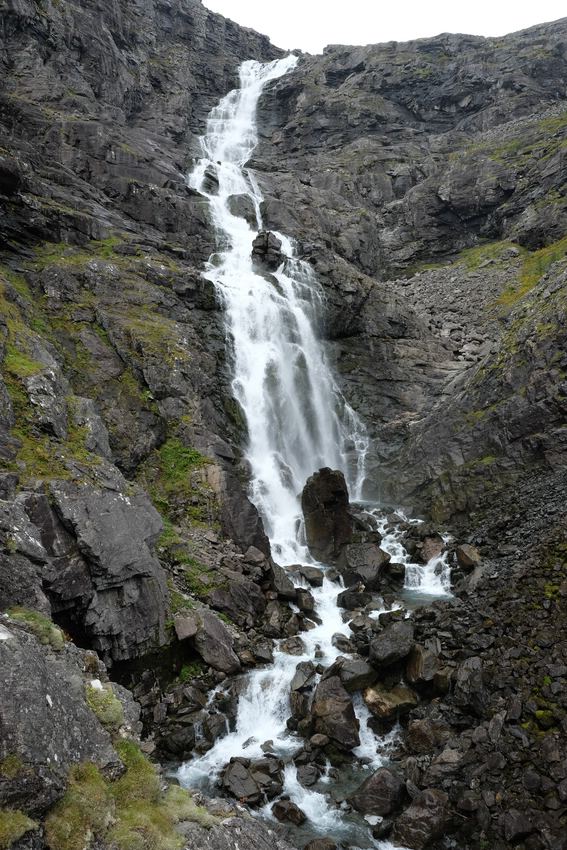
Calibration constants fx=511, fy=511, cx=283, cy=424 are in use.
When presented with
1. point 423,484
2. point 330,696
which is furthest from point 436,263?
point 330,696

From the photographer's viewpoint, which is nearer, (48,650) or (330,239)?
(48,650)

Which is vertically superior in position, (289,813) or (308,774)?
(308,774)

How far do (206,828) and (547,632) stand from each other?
10.9 meters

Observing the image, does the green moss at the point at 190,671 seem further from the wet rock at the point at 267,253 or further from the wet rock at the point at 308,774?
the wet rock at the point at 267,253

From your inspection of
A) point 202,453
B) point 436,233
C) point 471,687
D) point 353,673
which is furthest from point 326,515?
point 436,233

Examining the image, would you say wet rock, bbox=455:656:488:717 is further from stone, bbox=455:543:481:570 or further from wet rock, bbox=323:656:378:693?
stone, bbox=455:543:481:570

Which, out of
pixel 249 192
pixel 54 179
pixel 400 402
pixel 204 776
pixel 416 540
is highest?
pixel 249 192

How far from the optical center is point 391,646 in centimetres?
1574

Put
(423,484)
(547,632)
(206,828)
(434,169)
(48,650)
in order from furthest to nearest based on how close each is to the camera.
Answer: (434,169), (423,484), (547,632), (48,650), (206,828)

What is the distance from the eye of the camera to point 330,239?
5469 cm

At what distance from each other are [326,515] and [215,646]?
9.63 metres

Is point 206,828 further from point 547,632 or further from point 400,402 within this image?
point 400,402

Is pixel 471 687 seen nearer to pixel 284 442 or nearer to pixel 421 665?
pixel 421 665

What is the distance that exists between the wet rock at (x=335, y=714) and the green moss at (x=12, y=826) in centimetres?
959
